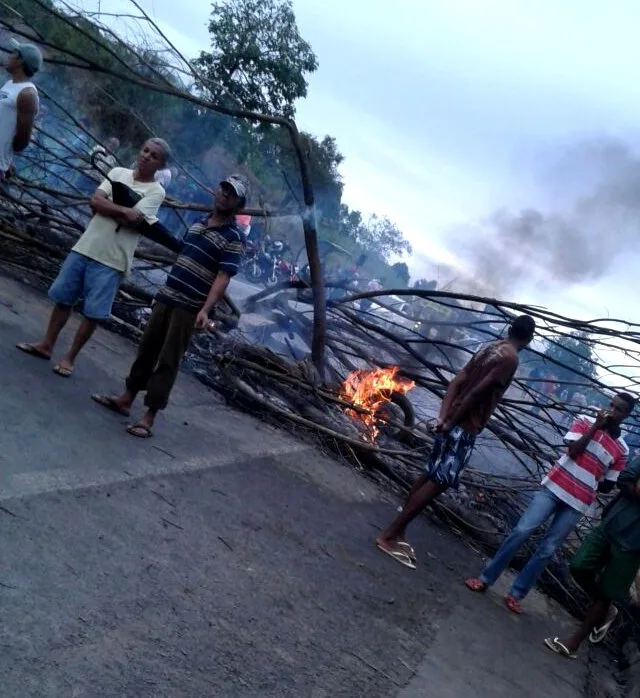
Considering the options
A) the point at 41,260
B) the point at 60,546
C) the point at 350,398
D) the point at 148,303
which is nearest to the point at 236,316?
the point at 148,303

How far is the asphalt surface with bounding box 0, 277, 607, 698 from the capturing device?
237cm

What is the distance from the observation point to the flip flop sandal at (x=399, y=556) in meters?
4.67

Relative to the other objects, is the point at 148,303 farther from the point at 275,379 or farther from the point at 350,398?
the point at 350,398

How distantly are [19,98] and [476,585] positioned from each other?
4713mm

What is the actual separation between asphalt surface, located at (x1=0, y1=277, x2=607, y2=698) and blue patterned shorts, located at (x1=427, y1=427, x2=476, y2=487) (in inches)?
26.1

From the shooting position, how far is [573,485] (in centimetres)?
491

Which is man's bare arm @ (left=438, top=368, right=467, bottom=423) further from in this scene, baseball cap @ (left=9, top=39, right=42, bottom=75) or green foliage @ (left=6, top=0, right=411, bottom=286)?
green foliage @ (left=6, top=0, right=411, bottom=286)

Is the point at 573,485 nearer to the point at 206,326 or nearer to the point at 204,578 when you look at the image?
the point at 206,326

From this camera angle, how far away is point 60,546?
2.72 metres

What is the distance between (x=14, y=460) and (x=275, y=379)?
3.50m

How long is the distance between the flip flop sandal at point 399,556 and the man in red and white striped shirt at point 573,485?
59cm

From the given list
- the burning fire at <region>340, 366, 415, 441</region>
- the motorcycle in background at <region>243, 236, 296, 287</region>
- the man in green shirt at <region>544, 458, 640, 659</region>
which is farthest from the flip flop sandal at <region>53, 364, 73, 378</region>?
the motorcycle in background at <region>243, 236, 296, 287</region>

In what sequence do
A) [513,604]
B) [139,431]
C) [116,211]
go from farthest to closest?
[513,604] → [116,211] → [139,431]

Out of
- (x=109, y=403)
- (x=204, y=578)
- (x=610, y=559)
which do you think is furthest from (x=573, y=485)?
(x=109, y=403)
